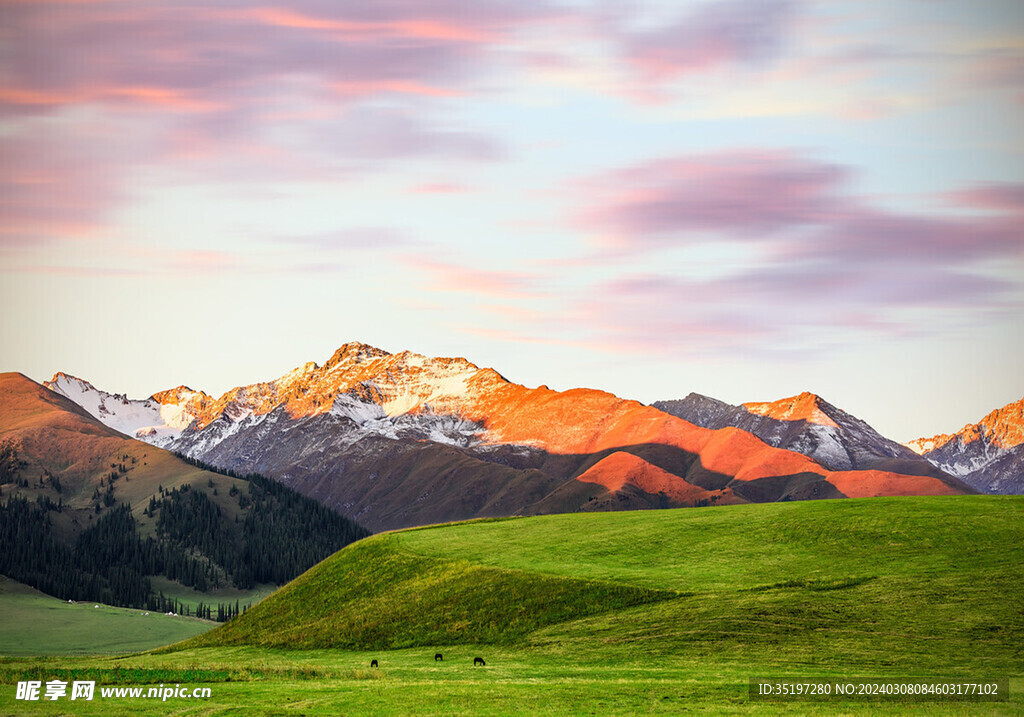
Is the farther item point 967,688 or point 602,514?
point 602,514

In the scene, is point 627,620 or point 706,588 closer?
point 627,620

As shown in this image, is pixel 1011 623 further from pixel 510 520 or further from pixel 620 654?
pixel 510 520

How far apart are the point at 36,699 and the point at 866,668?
51.6 meters

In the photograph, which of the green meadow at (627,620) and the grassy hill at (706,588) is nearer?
the green meadow at (627,620)

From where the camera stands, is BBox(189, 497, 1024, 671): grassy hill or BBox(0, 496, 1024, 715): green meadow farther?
BBox(189, 497, 1024, 671): grassy hill

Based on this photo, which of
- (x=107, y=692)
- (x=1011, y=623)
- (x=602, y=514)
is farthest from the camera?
(x=602, y=514)

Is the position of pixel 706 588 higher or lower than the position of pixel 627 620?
higher

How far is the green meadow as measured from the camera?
5547 cm

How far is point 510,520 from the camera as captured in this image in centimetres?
15325

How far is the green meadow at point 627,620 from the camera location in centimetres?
5547

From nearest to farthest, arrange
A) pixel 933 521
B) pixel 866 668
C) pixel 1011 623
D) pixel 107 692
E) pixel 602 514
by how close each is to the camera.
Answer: pixel 107 692 < pixel 866 668 < pixel 1011 623 < pixel 933 521 < pixel 602 514

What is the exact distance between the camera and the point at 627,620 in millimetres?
84688

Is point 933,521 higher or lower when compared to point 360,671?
higher

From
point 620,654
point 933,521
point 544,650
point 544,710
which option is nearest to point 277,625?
point 544,650
